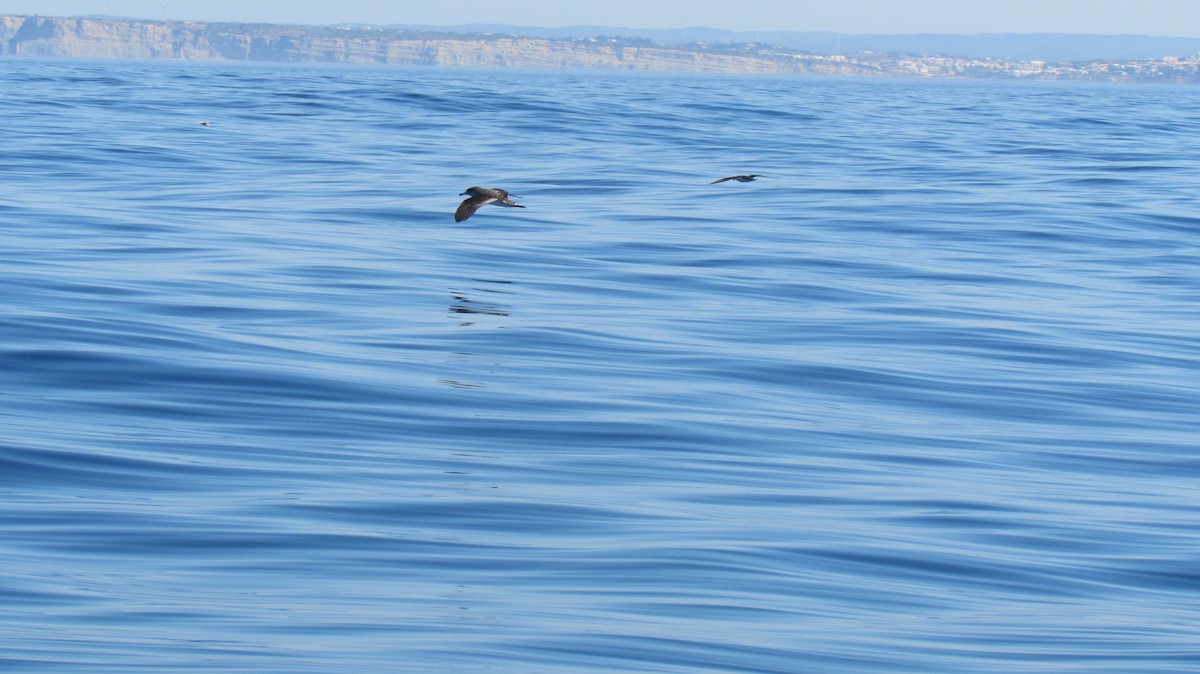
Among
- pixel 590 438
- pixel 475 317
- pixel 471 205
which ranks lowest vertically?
pixel 475 317

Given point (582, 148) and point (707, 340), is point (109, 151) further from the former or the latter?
point (707, 340)

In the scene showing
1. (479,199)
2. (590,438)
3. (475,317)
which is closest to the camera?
(590,438)

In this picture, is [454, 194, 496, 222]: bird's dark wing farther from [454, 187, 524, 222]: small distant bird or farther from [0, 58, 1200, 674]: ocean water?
[0, 58, 1200, 674]: ocean water

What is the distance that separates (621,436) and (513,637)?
3.68 m

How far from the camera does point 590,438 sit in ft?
32.2

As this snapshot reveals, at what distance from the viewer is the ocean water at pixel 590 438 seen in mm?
6469

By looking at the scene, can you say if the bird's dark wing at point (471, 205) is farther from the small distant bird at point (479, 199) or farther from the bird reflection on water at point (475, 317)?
the bird reflection on water at point (475, 317)

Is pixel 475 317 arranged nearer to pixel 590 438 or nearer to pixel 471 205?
pixel 471 205

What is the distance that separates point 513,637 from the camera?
6273 millimetres

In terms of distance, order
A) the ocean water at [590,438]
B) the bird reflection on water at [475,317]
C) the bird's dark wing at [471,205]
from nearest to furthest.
→ the ocean water at [590,438] → the bird reflection on water at [475,317] → the bird's dark wing at [471,205]

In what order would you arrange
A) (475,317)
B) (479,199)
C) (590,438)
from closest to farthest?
(590,438) → (475,317) → (479,199)

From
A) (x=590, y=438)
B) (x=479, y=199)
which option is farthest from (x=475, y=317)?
(x=590, y=438)

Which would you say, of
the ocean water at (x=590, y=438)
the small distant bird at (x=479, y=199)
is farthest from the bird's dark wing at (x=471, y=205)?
the ocean water at (x=590, y=438)

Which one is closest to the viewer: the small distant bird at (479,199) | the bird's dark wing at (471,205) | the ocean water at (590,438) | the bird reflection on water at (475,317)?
the ocean water at (590,438)
